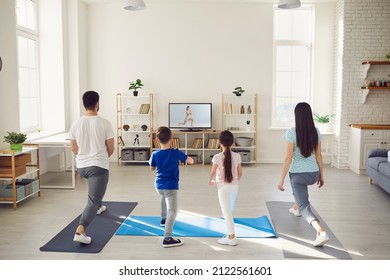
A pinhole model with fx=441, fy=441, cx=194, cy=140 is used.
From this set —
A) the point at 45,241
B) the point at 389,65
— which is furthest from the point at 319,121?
the point at 45,241

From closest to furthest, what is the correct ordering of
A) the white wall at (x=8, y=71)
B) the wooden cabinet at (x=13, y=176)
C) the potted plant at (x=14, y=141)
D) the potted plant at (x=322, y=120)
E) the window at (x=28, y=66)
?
the wooden cabinet at (x=13, y=176) → the potted plant at (x=14, y=141) → the white wall at (x=8, y=71) → the window at (x=28, y=66) → the potted plant at (x=322, y=120)

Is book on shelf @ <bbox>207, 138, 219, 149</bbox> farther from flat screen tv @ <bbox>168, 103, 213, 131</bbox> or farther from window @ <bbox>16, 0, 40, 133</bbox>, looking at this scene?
window @ <bbox>16, 0, 40, 133</bbox>

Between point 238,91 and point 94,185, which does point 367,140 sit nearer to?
point 238,91

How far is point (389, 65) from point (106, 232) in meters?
5.90

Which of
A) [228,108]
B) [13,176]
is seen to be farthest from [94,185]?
[228,108]

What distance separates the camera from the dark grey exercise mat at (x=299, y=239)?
12.0 feet

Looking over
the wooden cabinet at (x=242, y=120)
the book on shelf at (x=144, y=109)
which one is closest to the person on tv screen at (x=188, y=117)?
the wooden cabinet at (x=242, y=120)

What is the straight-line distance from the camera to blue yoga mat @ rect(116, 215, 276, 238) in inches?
163

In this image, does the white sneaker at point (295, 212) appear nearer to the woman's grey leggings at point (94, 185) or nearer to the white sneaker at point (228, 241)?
the white sneaker at point (228, 241)

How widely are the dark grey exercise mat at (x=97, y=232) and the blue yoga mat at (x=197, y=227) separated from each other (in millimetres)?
115

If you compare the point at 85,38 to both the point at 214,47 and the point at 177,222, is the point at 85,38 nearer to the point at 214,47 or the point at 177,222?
the point at 214,47

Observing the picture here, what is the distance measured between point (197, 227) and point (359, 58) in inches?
195

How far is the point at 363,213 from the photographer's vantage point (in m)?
4.93

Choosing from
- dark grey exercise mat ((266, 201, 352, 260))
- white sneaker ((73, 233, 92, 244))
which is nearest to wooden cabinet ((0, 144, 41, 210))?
white sneaker ((73, 233, 92, 244))
